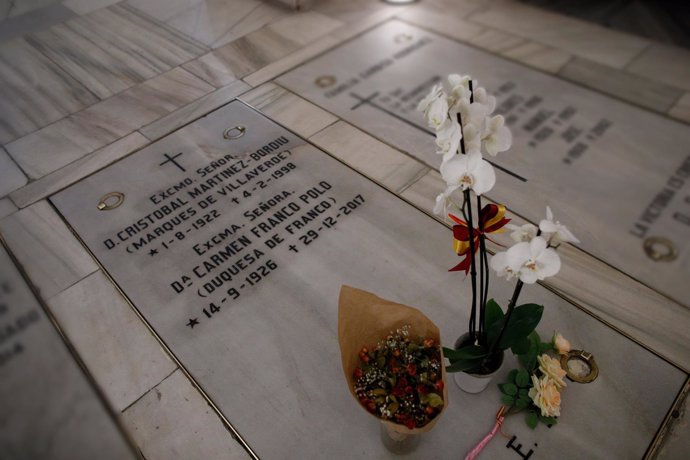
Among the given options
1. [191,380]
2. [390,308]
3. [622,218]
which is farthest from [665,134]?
[191,380]

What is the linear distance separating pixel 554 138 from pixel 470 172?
205 cm

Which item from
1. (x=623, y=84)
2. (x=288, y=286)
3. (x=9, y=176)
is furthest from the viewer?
(x=623, y=84)

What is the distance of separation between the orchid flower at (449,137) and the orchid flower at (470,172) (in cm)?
3

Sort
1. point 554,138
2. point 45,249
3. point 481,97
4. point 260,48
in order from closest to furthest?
point 481,97 → point 45,249 → point 554,138 → point 260,48

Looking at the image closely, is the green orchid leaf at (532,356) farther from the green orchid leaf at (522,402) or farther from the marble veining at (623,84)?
the marble veining at (623,84)

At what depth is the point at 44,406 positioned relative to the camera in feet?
2.24

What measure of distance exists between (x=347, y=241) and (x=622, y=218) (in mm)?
1415

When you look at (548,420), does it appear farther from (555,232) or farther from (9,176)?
(9,176)

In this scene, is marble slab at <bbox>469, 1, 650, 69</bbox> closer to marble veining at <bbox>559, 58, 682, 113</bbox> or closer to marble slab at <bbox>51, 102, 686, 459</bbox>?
marble veining at <bbox>559, 58, 682, 113</bbox>

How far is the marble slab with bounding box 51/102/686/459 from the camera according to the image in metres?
1.73

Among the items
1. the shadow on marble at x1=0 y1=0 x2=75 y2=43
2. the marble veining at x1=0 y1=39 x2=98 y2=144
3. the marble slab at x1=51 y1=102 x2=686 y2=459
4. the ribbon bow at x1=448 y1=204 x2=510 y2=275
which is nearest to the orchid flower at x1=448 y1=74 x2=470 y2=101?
the ribbon bow at x1=448 y1=204 x2=510 y2=275

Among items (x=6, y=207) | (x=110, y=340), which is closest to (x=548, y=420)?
(x=110, y=340)

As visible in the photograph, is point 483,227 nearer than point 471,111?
No

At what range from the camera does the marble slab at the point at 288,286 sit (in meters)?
1.73
